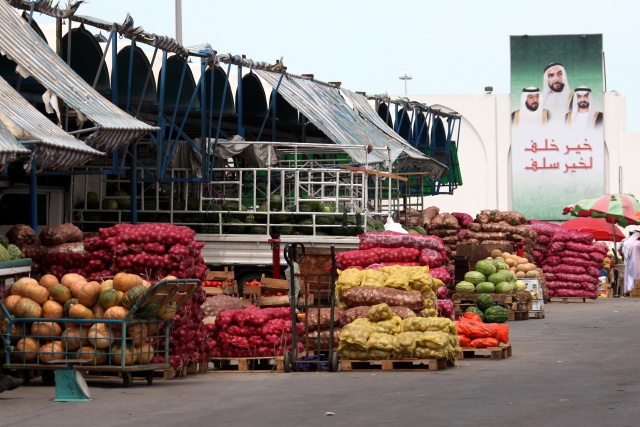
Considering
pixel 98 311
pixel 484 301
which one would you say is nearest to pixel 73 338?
pixel 98 311

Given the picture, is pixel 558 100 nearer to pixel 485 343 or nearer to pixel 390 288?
pixel 485 343

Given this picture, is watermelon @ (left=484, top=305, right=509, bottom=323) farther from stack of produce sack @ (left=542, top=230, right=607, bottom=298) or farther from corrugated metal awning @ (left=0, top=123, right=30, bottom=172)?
corrugated metal awning @ (left=0, top=123, right=30, bottom=172)

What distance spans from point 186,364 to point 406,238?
5717mm

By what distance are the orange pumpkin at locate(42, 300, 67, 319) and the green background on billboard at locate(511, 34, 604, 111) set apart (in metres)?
53.8

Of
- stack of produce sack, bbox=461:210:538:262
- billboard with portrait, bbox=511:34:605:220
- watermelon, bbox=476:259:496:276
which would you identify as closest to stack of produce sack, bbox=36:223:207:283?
watermelon, bbox=476:259:496:276

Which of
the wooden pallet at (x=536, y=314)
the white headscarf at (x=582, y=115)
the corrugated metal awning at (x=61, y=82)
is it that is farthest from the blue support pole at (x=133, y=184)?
the white headscarf at (x=582, y=115)

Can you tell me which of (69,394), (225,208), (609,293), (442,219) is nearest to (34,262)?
(69,394)

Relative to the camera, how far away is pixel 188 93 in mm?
25172

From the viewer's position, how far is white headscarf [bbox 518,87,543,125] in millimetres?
64562

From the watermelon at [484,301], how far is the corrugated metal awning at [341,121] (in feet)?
11.3

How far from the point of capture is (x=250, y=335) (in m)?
15.3

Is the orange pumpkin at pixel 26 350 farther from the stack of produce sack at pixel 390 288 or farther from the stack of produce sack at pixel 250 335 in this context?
the stack of produce sack at pixel 390 288

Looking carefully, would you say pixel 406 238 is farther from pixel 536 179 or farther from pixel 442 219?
pixel 536 179

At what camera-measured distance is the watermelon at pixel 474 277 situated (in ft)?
81.3
